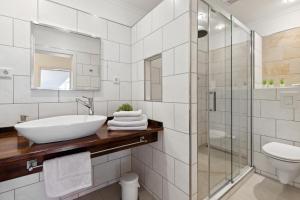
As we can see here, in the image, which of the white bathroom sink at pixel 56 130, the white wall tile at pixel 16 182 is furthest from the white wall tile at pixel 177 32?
the white wall tile at pixel 16 182

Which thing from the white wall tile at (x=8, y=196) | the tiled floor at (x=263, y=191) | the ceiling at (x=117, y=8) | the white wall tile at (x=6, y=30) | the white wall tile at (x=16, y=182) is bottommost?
the tiled floor at (x=263, y=191)

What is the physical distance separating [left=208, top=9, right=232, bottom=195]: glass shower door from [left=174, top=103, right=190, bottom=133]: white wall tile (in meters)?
0.39

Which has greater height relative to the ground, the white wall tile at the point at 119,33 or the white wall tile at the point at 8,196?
the white wall tile at the point at 119,33

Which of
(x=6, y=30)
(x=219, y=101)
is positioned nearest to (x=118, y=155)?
(x=219, y=101)

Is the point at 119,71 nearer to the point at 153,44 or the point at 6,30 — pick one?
the point at 153,44

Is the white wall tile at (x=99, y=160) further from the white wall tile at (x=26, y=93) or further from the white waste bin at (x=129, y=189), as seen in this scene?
the white wall tile at (x=26, y=93)

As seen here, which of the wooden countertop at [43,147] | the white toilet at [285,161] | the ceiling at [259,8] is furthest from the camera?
the ceiling at [259,8]

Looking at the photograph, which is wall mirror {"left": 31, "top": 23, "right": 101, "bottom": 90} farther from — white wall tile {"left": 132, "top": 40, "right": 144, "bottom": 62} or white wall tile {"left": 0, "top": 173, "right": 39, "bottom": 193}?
white wall tile {"left": 0, "top": 173, "right": 39, "bottom": 193}

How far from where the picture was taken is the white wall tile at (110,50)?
1676mm

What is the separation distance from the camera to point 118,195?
1.59 m

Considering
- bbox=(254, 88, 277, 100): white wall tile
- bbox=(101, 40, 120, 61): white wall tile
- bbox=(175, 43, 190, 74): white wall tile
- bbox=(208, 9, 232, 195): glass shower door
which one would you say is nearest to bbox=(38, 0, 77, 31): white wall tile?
bbox=(101, 40, 120, 61): white wall tile

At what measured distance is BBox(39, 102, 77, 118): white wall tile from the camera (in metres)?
1.35

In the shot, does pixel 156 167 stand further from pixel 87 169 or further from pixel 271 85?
pixel 271 85

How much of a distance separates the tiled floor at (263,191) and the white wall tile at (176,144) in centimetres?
74
